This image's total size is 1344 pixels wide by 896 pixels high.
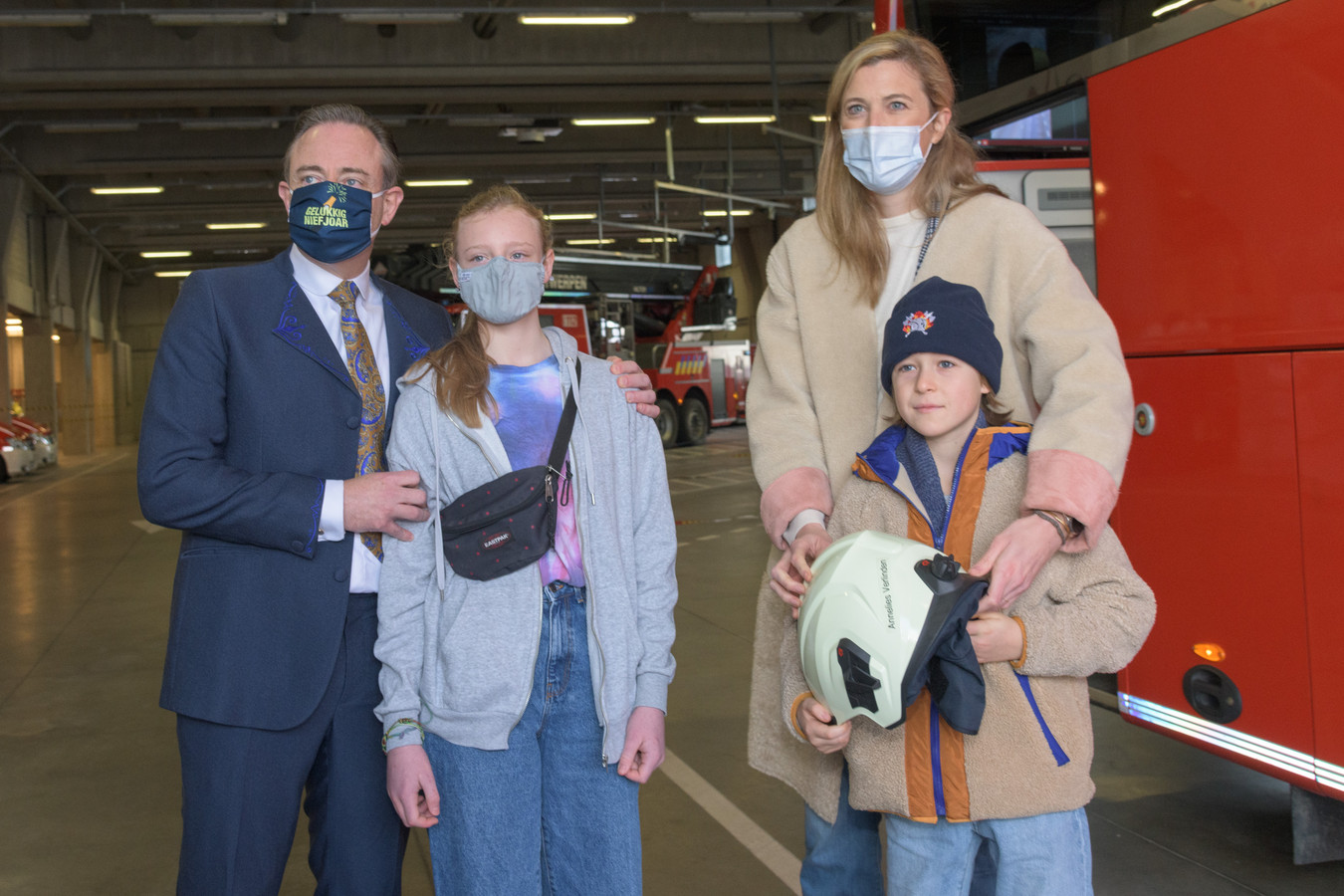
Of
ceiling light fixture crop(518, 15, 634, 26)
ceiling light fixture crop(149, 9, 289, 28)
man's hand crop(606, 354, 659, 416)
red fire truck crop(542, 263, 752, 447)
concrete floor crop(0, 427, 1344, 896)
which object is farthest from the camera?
red fire truck crop(542, 263, 752, 447)

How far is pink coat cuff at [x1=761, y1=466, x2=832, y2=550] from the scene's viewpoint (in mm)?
1921

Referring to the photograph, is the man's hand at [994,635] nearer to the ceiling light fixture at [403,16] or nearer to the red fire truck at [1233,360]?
the red fire truck at [1233,360]

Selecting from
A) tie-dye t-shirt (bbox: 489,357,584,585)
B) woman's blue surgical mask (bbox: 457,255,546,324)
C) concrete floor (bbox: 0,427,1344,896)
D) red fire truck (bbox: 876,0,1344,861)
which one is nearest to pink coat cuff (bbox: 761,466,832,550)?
tie-dye t-shirt (bbox: 489,357,584,585)

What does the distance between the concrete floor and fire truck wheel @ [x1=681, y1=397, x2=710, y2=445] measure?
13.1 metres

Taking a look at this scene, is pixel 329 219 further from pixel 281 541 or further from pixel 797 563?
pixel 797 563

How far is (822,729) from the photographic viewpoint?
172 cm

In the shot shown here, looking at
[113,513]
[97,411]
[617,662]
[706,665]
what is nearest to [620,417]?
[617,662]

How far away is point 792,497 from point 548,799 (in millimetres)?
716

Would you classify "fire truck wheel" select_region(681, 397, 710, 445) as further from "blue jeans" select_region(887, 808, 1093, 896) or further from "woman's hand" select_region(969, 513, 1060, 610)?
"woman's hand" select_region(969, 513, 1060, 610)

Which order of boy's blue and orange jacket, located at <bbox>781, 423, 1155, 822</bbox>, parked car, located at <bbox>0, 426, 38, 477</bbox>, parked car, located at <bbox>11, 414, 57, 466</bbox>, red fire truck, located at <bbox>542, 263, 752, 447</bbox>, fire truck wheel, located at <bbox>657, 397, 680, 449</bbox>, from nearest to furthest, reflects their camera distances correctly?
boy's blue and orange jacket, located at <bbox>781, 423, 1155, 822</bbox> → parked car, located at <bbox>0, 426, 38, 477</bbox> → parked car, located at <bbox>11, 414, 57, 466</bbox> → red fire truck, located at <bbox>542, 263, 752, 447</bbox> → fire truck wheel, located at <bbox>657, 397, 680, 449</bbox>

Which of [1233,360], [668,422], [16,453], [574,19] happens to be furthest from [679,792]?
[16,453]

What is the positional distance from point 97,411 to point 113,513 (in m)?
20.3

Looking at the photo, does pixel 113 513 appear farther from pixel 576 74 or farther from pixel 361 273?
pixel 361 273

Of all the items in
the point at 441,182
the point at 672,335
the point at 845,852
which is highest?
the point at 441,182
